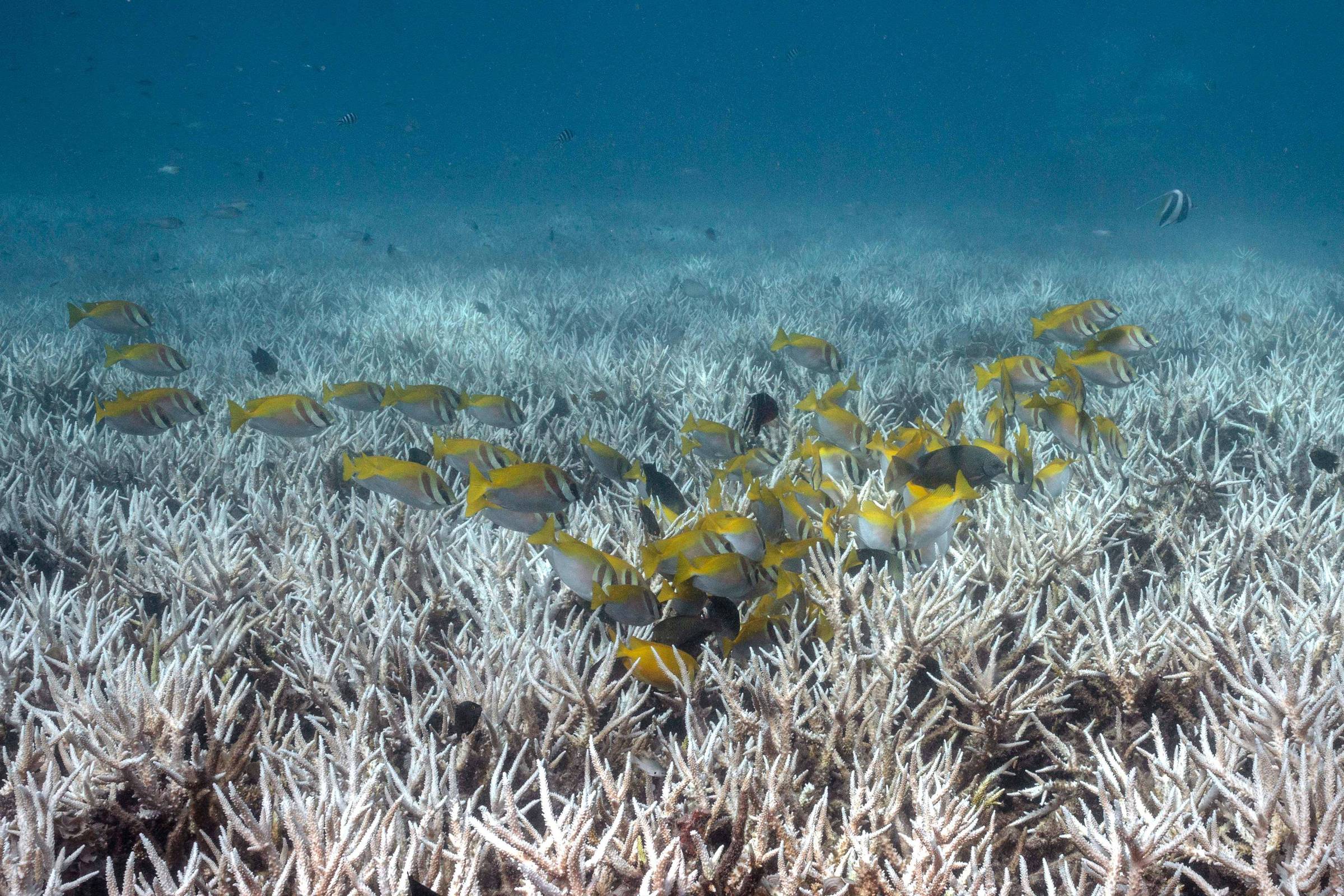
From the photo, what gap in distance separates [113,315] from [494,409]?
12.0 ft

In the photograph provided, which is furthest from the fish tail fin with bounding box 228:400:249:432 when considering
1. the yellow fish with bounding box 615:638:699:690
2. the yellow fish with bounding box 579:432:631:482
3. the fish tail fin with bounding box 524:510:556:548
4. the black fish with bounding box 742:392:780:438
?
the black fish with bounding box 742:392:780:438

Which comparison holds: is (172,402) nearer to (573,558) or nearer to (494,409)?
(494,409)

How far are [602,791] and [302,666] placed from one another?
3.91 ft

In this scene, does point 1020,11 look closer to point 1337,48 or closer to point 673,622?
point 1337,48

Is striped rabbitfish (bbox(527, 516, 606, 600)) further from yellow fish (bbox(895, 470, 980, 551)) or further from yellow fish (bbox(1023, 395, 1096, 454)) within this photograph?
yellow fish (bbox(1023, 395, 1096, 454))

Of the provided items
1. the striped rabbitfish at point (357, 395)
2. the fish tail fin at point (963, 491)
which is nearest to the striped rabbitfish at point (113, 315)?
the striped rabbitfish at point (357, 395)

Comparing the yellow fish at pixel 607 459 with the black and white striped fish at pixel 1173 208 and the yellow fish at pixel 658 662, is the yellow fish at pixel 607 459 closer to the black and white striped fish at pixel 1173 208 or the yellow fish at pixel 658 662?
the yellow fish at pixel 658 662

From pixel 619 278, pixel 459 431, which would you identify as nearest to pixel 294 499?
pixel 459 431

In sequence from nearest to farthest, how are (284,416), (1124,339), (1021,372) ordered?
1. (284,416)
2. (1021,372)
3. (1124,339)

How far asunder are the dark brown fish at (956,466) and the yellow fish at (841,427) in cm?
69

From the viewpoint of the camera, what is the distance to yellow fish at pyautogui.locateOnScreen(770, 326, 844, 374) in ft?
14.4

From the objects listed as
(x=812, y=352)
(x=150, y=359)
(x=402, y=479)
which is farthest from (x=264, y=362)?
(x=812, y=352)

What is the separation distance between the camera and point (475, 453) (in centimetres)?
319

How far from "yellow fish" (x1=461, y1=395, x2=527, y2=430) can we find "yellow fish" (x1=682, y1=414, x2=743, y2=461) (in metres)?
0.96
